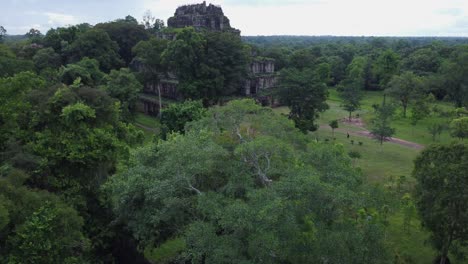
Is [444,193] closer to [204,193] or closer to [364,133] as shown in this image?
[204,193]

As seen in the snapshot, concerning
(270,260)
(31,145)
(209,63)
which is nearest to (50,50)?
(209,63)

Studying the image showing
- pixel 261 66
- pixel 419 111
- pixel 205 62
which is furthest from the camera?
pixel 261 66

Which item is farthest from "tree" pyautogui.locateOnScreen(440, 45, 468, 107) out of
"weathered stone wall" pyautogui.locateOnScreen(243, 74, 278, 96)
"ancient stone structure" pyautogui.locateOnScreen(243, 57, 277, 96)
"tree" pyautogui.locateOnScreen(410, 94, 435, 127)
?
"ancient stone structure" pyautogui.locateOnScreen(243, 57, 277, 96)

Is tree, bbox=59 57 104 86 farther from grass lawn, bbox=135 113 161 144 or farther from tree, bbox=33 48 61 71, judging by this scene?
tree, bbox=33 48 61 71

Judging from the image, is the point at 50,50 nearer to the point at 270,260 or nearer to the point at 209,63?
the point at 209,63

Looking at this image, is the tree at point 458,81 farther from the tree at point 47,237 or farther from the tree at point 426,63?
the tree at point 47,237

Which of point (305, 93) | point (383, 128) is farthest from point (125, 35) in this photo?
point (383, 128)

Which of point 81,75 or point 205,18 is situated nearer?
point 81,75
